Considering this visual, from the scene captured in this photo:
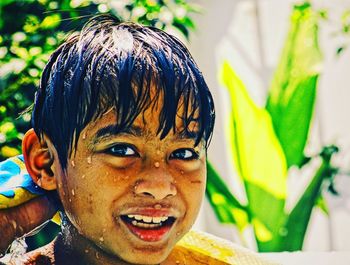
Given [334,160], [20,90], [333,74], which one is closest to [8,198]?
[20,90]

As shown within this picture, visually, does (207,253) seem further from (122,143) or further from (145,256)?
(122,143)

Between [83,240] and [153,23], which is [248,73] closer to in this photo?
[153,23]

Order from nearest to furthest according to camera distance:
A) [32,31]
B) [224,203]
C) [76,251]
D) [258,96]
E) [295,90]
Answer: [76,251] → [32,31] → [295,90] → [224,203] → [258,96]

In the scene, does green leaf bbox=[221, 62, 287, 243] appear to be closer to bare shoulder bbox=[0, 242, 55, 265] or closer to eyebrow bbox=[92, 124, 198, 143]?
bare shoulder bbox=[0, 242, 55, 265]

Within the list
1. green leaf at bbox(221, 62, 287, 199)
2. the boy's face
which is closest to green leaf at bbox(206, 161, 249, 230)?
green leaf at bbox(221, 62, 287, 199)

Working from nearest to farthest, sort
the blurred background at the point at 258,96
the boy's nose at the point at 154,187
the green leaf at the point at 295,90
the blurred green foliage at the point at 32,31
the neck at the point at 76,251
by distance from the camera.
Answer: the boy's nose at the point at 154,187 < the neck at the point at 76,251 < the blurred green foliage at the point at 32,31 < the blurred background at the point at 258,96 < the green leaf at the point at 295,90

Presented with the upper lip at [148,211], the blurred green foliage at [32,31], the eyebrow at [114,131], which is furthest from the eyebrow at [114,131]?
the blurred green foliage at [32,31]

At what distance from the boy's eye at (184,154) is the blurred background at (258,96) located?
84 centimetres

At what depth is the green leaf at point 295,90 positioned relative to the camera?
140 inches

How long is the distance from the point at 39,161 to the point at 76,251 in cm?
20

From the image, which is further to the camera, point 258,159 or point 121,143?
point 258,159

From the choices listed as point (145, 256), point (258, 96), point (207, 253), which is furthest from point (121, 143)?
point (258, 96)

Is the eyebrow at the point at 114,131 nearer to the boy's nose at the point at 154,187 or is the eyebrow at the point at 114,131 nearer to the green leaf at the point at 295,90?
the boy's nose at the point at 154,187

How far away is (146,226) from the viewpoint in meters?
1.49
